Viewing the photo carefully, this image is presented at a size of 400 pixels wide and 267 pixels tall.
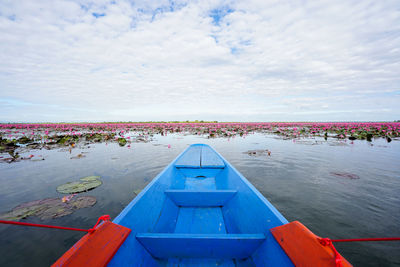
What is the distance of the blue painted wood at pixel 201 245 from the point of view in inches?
62.6

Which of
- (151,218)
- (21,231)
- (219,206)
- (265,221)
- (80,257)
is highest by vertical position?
(80,257)

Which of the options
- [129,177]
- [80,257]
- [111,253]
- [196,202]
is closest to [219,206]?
[196,202]

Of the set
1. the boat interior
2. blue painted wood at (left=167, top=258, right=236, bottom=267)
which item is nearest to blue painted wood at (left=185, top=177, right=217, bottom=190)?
the boat interior

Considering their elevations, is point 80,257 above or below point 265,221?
above

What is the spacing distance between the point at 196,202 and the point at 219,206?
0.45 meters

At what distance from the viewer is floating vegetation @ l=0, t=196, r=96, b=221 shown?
9.23ft

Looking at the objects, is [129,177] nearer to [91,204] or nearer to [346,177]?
[91,204]

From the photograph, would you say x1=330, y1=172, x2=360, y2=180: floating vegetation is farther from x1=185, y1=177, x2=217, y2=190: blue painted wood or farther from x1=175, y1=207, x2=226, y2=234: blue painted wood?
x1=175, y1=207, x2=226, y2=234: blue painted wood

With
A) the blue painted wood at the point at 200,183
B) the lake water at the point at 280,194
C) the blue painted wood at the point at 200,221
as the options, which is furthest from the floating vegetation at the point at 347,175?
the blue painted wood at the point at 200,221

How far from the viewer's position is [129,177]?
15.8 ft

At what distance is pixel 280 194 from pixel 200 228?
8.12 ft

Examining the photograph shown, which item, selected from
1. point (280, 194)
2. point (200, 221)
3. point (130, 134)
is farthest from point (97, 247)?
point (130, 134)

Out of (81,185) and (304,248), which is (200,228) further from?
(81,185)

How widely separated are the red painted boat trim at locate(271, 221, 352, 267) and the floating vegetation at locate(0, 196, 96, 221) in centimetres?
360
